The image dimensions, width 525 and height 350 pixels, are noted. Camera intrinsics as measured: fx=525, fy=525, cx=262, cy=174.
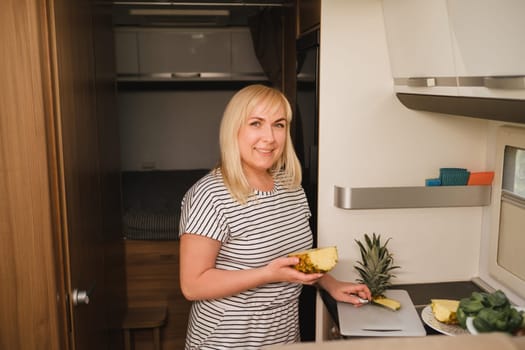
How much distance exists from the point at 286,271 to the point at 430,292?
68 cm

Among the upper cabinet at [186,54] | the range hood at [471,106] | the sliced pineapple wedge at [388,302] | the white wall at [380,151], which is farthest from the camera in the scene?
the upper cabinet at [186,54]

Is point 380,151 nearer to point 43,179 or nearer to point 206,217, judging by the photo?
point 206,217

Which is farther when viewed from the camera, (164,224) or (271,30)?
(271,30)

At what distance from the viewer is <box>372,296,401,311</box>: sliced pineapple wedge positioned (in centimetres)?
166

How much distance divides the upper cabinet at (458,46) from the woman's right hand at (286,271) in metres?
0.62

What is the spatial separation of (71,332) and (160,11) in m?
1.96

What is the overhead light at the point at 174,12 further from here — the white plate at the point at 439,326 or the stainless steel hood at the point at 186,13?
the white plate at the point at 439,326

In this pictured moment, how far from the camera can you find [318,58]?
182 cm

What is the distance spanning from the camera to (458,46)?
50.9 inches

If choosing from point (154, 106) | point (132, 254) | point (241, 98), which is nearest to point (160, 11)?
point (154, 106)

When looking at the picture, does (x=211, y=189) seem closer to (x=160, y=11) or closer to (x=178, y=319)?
(x=178, y=319)

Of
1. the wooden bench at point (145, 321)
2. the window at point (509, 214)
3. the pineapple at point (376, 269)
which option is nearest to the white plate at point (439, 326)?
the pineapple at point (376, 269)

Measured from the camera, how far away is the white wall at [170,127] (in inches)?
152

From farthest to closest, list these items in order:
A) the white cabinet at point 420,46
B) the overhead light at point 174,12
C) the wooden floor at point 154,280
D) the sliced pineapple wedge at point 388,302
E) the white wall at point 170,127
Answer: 1. the white wall at point 170,127
2. the overhead light at point 174,12
3. the wooden floor at point 154,280
4. the sliced pineapple wedge at point 388,302
5. the white cabinet at point 420,46
